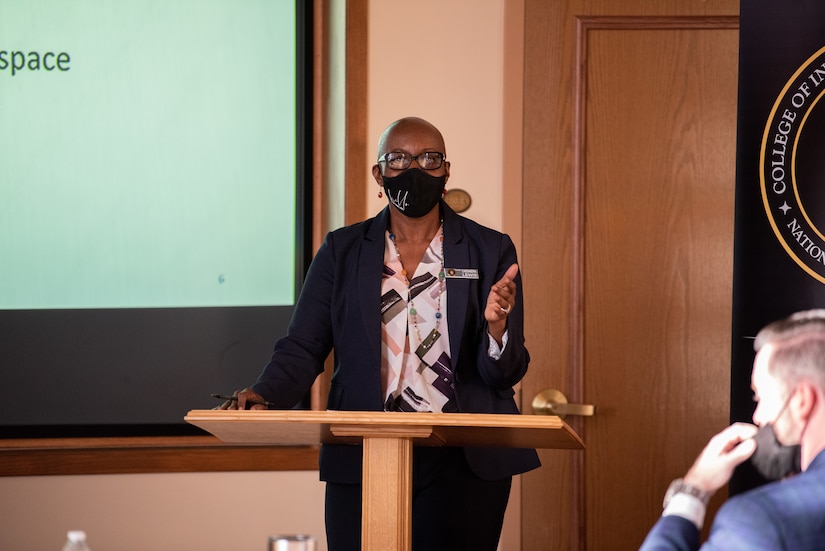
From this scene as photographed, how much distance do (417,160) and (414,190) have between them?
0.07 meters

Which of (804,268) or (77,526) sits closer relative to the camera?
(804,268)

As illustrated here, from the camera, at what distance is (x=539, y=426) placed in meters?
1.85

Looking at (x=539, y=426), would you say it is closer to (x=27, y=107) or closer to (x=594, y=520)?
(x=594, y=520)

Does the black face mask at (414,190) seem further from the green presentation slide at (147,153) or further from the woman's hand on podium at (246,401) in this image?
the green presentation slide at (147,153)

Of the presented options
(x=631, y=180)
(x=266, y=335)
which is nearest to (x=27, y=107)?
(x=266, y=335)

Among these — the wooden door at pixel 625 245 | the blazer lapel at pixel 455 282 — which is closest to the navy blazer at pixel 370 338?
the blazer lapel at pixel 455 282

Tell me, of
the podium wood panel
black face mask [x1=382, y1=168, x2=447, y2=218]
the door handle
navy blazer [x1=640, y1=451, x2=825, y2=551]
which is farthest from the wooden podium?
the door handle

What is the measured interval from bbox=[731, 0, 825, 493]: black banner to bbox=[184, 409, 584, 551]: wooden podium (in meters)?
0.77

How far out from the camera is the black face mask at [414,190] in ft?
8.65

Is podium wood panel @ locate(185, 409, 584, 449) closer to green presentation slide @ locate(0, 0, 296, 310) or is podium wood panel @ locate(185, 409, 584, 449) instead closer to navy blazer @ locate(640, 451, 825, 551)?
navy blazer @ locate(640, 451, 825, 551)

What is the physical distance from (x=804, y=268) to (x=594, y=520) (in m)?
1.44

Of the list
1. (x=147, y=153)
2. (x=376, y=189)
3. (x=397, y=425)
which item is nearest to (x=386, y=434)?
(x=397, y=425)

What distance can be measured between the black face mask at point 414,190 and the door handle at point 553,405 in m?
1.24

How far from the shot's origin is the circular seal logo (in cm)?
260
